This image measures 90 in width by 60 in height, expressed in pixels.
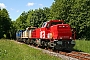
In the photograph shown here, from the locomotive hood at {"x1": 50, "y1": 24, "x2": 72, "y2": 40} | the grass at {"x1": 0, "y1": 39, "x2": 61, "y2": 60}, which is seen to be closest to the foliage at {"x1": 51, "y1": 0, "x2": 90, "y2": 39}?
the locomotive hood at {"x1": 50, "y1": 24, "x2": 72, "y2": 40}

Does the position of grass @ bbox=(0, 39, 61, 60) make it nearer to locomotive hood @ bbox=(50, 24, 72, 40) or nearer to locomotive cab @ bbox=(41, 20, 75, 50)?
locomotive cab @ bbox=(41, 20, 75, 50)

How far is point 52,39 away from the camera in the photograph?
86.6ft

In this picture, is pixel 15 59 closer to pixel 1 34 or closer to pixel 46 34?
pixel 46 34

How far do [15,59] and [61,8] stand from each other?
5177 centimetres

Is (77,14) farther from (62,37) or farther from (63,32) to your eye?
(62,37)

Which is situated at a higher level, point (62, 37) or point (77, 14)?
point (77, 14)

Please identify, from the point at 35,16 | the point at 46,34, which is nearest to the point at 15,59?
the point at 46,34

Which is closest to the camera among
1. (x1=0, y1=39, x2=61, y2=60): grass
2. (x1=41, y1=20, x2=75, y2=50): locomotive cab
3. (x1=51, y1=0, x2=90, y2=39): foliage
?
(x1=0, y1=39, x2=61, y2=60): grass

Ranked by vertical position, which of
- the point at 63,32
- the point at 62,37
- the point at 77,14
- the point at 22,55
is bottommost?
the point at 22,55

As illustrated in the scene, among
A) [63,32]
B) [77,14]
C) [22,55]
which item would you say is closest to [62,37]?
[63,32]

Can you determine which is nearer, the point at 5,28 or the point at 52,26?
the point at 52,26

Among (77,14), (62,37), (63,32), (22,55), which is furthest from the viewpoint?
(77,14)

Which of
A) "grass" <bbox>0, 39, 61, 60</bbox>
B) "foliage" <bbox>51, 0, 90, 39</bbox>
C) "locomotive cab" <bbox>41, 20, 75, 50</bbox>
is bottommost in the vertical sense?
"grass" <bbox>0, 39, 61, 60</bbox>

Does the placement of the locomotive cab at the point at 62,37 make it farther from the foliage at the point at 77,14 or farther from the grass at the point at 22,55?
the foliage at the point at 77,14
